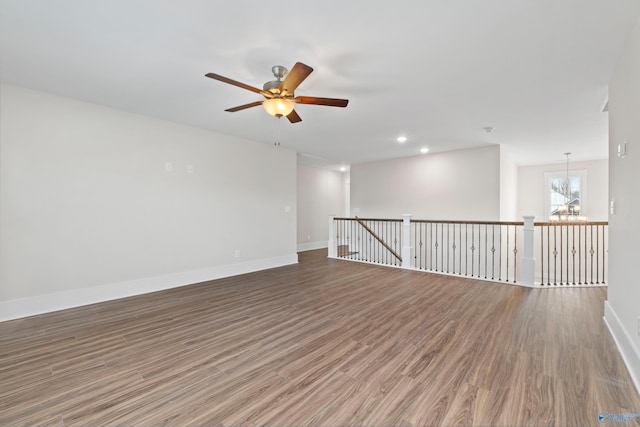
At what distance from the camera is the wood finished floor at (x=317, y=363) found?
1.67 m

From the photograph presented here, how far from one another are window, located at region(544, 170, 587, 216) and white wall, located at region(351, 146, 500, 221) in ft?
11.8

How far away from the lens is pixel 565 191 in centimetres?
779

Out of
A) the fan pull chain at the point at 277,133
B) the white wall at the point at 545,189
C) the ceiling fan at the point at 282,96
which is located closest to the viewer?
the ceiling fan at the point at 282,96

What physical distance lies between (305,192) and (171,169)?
15.4 ft

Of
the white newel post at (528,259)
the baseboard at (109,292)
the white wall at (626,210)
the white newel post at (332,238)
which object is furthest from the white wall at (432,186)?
the baseboard at (109,292)

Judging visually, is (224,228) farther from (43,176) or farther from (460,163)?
(460,163)

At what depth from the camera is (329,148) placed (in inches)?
244

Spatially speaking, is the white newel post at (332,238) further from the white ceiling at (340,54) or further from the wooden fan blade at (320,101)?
the wooden fan blade at (320,101)

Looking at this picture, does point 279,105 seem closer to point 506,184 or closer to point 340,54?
point 340,54

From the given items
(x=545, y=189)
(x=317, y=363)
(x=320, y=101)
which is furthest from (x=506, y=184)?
(x=317, y=363)

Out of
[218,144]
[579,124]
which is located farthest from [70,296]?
[579,124]

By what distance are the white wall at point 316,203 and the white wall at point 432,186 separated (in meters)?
1.26

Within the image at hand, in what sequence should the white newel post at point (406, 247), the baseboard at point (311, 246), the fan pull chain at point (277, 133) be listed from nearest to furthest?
the fan pull chain at point (277, 133), the white newel post at point (406, 247), the baseboard at point (311, 246)

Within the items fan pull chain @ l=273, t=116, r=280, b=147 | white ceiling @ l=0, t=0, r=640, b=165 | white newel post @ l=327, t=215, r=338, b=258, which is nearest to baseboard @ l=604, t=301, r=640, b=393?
white ceiling @ l=0, t=0, r=640, b=165
